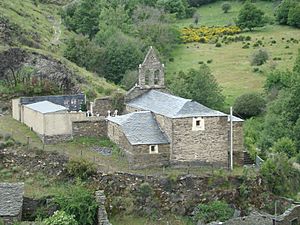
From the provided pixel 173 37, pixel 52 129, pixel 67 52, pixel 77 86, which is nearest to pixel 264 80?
pixel 173 37

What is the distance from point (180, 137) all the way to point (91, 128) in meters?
6.39

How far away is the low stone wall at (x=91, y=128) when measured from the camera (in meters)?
38.6

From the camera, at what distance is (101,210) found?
31.1 metres

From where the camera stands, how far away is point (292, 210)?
3222 cm

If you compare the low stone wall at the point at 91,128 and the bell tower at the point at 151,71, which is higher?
the bell tower at the point at 151,71

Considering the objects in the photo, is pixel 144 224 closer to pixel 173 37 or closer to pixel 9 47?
pixel 9 47

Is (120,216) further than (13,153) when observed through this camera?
No

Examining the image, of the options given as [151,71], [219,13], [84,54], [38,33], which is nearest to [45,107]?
[151,71]

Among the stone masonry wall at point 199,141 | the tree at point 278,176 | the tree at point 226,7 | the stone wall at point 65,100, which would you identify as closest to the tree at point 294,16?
the tree at point 226,7

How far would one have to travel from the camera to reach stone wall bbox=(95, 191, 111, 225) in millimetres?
30491

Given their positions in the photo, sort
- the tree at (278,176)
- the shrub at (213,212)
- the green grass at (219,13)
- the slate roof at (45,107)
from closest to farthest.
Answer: the shrub at (213,212) < the tree at (278,176) < the slate roof at (45,107) < the green grass at (219,13)

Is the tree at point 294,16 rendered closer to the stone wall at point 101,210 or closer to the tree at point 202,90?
the tree at point 202,90

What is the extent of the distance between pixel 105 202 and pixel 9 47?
25.8 m

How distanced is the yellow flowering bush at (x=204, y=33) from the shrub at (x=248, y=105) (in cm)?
2203
